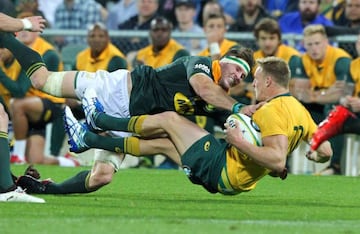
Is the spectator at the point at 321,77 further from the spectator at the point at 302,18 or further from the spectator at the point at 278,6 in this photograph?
the spectator at the point at 278,6

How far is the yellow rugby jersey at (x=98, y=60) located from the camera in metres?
16.9

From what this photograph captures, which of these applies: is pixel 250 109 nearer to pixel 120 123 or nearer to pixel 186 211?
pixel 186 211

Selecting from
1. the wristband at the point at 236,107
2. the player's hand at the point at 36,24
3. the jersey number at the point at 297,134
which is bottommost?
the jersey number at the point at 297,134

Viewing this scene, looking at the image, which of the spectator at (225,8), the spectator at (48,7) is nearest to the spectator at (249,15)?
the spectator at (225,8)

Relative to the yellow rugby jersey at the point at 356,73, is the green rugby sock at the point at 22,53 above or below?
above

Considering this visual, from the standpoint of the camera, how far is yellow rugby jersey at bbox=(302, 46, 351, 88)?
1606 cm

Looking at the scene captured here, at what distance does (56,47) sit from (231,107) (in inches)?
346

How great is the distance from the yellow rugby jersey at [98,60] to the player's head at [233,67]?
263 inches

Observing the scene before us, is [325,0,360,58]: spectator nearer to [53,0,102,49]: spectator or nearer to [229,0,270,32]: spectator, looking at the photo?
[229,0,270,32]: spectator

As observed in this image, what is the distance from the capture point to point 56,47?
18328 mm

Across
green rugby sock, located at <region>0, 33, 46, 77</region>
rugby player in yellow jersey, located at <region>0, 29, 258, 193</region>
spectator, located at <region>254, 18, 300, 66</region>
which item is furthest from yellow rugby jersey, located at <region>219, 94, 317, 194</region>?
spectator, located at <region>254, 18, 300, 66</region>

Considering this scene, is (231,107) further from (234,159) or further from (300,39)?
(300,39)

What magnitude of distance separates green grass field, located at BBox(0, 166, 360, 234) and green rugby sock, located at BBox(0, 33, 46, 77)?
4.25ft

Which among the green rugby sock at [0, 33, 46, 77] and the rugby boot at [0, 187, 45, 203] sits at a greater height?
the green rugby sock at [0, 33, 46, 77]
